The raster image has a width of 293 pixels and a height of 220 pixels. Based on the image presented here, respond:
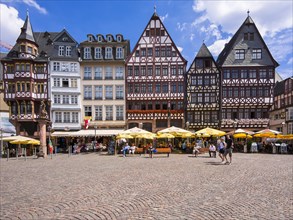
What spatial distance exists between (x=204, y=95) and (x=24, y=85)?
24431 millimetres

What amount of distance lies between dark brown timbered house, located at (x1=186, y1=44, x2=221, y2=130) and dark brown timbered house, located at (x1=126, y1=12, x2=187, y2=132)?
1261mm

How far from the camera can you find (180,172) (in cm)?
1084

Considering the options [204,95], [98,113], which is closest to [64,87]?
[98,113]

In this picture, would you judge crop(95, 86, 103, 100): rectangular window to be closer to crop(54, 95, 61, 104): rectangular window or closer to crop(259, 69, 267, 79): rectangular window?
crop(54, 95, 61, 104): rectangular window

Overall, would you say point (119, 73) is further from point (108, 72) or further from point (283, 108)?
point (283, 108)

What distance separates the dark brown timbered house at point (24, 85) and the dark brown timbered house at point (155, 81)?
1197 centimetres

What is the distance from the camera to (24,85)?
29.5m

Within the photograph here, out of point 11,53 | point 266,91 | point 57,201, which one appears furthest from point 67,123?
point 266,91

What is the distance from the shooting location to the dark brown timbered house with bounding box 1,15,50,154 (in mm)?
29359

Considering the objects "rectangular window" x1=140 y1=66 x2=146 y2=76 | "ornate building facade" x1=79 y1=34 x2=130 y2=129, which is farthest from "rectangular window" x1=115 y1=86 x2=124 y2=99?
"rectangular window" x1=140 y1=66 x2=146 y2=76

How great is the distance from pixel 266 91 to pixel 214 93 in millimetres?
7173

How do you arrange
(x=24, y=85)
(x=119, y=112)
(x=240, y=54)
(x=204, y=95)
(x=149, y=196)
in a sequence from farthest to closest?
(x=240, y=54) < (x=119, y=112) < (x=204, y=95) < (x=24, y=85) < (x=149, y=196)

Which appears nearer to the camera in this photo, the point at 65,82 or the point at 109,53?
the point at 65,82

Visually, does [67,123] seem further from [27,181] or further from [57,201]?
[57,201]
